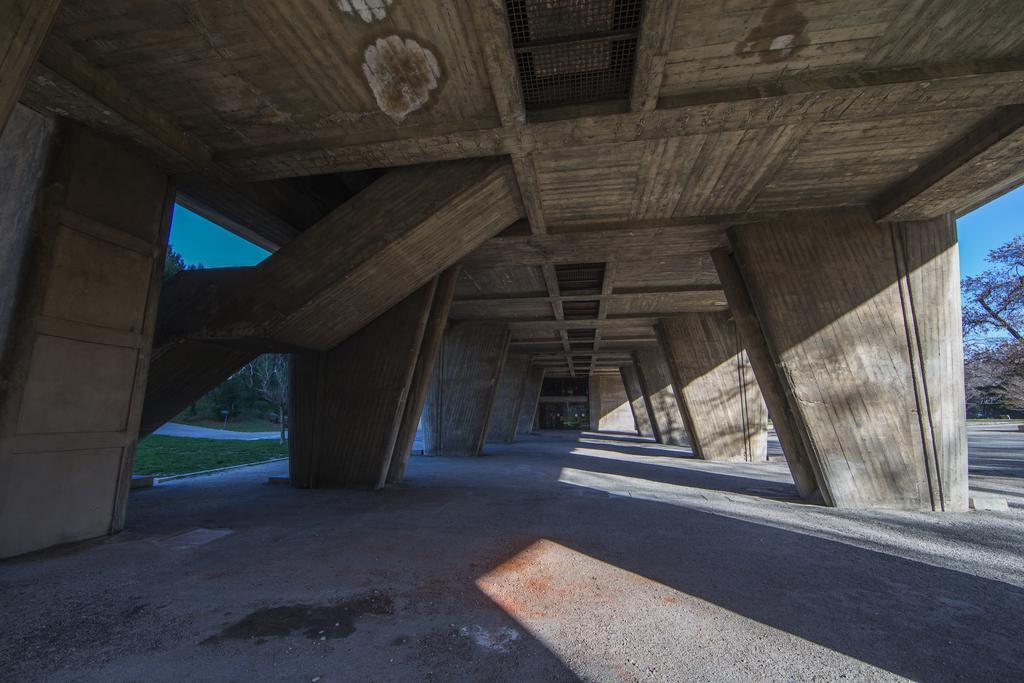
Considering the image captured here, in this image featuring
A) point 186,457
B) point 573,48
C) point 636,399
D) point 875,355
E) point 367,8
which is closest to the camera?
point 367,8

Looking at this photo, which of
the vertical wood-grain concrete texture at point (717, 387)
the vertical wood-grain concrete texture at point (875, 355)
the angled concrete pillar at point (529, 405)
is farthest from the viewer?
the angled concrete pillar at point (529, 405)

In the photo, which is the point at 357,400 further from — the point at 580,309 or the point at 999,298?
the point at 999,298

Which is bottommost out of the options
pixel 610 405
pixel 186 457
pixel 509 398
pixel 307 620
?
pixel 186 457

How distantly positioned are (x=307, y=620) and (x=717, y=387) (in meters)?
15.9

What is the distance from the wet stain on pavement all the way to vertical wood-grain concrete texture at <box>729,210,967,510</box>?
707cm

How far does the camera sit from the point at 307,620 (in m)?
3.12

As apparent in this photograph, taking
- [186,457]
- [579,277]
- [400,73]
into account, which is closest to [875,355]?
[579,277]

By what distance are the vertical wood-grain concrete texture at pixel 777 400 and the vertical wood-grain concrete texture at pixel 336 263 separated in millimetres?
4840

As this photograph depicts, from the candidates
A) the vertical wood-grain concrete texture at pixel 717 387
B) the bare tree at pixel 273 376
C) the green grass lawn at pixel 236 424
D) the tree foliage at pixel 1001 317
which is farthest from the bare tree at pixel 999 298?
the green grass lawn at pixel 236 424

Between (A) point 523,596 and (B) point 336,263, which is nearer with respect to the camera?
(A) point 523,596

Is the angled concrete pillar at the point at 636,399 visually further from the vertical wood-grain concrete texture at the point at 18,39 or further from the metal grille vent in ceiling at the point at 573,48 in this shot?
the vertical wood-grain concrete texture at the point at 18,39

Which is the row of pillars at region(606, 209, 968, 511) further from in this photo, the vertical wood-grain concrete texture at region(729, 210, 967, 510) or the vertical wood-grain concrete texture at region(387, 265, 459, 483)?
the vertical wood-grain concrete texture at region(387, 265, 459, 483)

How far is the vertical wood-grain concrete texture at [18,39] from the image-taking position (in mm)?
2023

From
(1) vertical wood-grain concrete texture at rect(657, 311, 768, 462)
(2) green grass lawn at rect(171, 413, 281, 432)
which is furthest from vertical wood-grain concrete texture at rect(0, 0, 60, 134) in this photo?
(2) green grass lawn at rect(171, 413, 281, 432)
